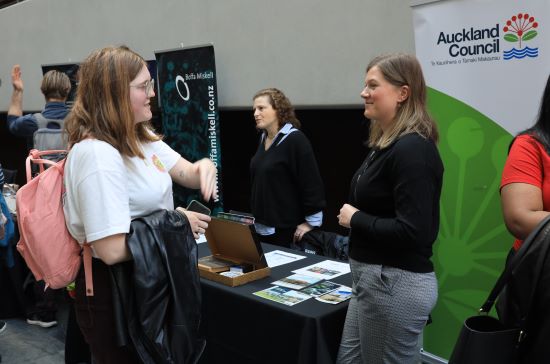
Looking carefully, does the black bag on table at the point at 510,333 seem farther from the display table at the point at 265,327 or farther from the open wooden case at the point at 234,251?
the open wooden case at the point at 234,251

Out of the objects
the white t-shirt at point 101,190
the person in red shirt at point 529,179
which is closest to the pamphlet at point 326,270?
the person in red shirt at point 529,179

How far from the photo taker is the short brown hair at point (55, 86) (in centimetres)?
395

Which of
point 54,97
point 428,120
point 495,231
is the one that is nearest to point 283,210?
point 495,231

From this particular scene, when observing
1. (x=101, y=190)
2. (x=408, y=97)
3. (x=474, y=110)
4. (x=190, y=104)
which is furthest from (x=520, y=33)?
(x=190, y=104)

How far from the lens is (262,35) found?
14.4 feet

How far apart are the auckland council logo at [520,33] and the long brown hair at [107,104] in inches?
63.2

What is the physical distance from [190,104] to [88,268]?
3304 millimetres

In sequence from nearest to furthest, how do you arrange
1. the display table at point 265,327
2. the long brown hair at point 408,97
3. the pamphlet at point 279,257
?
the long brown hair at point 408,97 < the display table at point 265,327 < the pamphlet at point 279,257

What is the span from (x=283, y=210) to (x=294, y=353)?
1.60 m

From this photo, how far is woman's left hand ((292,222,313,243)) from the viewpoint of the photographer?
11.2ft

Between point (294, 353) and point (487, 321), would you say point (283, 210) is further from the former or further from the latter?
point (487, 321)

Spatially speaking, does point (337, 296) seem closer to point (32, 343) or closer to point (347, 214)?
point (347, 214)

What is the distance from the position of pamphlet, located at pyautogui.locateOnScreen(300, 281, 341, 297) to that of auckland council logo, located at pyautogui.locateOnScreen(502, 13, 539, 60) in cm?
124

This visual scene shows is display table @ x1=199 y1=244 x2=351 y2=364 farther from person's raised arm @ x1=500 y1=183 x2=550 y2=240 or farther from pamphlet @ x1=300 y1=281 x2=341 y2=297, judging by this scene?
person's raised arm @ x1=500 y1=183 x2=550 y2=240
